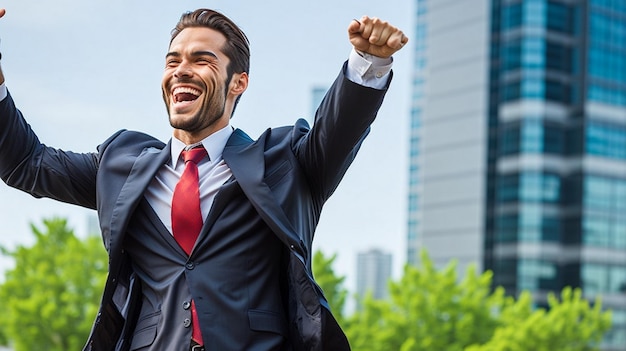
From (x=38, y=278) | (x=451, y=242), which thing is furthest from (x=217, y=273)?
(x=451, y=242)

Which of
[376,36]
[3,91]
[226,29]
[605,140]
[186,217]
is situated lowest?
[186,217]

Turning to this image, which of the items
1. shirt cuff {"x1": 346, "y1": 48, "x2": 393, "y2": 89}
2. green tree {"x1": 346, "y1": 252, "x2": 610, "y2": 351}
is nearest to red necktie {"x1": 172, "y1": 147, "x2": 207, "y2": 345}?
shirt cuff {"x1": 346, "y1": 48, "x2": 393, "y2": 89}

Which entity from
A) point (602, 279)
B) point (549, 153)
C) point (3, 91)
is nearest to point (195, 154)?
point (3, 91)

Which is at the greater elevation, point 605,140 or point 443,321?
point 605,140

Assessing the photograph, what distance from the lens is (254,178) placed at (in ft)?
9.09

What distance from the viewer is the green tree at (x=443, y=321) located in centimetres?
2486

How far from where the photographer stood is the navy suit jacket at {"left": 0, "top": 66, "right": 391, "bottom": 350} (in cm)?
267

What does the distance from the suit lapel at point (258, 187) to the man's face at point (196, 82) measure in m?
0.12

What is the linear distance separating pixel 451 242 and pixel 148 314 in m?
58.2

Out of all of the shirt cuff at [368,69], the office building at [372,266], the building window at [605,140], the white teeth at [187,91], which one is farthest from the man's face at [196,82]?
the office building at [372,266]

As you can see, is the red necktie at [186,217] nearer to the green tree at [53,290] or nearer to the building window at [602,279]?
the green tree at [53,290]

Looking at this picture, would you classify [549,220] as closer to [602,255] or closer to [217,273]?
[602,255]

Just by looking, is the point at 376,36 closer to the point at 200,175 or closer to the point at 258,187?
the point at 258,187

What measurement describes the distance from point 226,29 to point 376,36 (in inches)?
24.3
